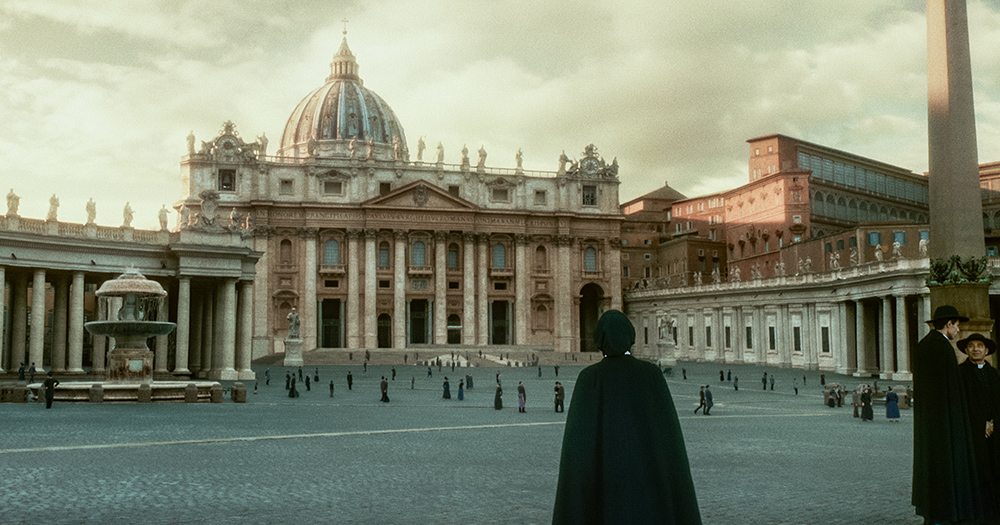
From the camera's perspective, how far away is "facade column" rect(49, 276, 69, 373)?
42891 mm

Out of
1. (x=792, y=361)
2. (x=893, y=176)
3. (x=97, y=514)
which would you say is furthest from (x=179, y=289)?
(x=893, y=176)

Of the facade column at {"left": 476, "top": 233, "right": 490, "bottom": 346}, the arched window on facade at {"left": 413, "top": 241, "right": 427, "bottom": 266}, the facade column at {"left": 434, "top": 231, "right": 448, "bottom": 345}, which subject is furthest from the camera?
the facade column at {"left": 476, "top": 233, "right": 490, "bottom": 346}

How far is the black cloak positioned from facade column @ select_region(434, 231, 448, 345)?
72644 mm

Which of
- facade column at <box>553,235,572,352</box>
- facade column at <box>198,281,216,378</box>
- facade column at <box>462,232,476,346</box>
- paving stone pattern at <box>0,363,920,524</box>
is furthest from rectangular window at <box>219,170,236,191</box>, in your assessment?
paving stone pattern at <box>0,363,920,524</box>

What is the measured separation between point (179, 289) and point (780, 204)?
47.7 m

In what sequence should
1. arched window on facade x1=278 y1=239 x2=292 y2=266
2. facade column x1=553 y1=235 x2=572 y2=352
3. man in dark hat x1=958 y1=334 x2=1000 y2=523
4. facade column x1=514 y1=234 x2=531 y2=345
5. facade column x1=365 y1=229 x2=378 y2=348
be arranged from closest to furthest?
man in dark hat x1=958 y1=334 x2=1000 y2=523 < arched window on facade x1=278 y1=239 x2=292 y2=266 < facade column x1=365 y1=229 x2=378 y2=348 < facade column x1=514 y1=234 x2=531 y2=345 < facade column x1=553 y1=235 x2=572 y2=352

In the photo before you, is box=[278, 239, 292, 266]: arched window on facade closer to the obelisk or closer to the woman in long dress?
the woman in long dress

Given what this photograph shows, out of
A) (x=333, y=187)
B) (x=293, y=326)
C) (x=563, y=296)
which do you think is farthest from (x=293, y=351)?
(x=563, y=296)

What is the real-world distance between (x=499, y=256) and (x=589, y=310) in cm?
1210

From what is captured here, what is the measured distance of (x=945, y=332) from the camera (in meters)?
9.11

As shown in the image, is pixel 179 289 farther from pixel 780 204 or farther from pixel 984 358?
pixel 780 204

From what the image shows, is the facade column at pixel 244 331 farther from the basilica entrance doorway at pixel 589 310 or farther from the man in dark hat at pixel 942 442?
the basilica entrance doorway at pixel 589 310

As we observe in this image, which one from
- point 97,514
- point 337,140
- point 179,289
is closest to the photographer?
point 97,514

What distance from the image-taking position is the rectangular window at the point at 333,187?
8018 centimetres
